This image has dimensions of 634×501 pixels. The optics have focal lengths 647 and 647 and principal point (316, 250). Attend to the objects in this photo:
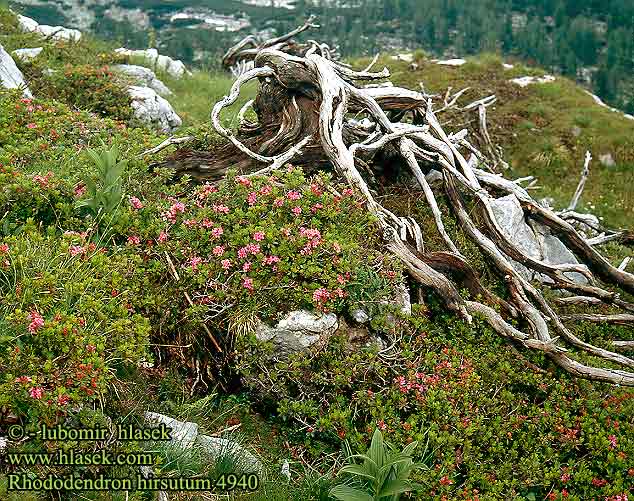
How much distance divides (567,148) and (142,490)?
1588 centimetres

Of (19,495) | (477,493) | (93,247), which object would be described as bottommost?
(477,493)

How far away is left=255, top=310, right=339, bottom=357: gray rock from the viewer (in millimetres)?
5328

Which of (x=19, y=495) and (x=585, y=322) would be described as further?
(x=585, y=322)

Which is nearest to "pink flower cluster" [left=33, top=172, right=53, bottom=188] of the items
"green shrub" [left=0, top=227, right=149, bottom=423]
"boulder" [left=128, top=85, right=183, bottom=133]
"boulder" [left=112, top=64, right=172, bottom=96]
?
"green shrub" [left=0, top=227, right=149, bottom=423]

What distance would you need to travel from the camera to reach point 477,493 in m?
4.76

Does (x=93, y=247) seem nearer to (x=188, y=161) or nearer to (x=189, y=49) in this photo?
(x=188, y=161)

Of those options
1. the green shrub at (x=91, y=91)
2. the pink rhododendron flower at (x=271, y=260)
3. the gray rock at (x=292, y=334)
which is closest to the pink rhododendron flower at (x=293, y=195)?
the pink rhododendron flower at (x=271, y=260)

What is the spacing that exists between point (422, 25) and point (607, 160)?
290ft

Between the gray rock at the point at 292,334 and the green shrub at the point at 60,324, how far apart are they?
0.98 meters

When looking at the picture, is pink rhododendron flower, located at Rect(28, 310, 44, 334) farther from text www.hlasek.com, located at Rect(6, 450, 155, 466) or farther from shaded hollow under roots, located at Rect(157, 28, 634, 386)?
shaded hollow under roots, located at Rect(157, 28, 634, 386)

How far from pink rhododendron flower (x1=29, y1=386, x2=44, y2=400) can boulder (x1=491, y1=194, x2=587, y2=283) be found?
4962 millimetres

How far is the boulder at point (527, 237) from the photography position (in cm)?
738

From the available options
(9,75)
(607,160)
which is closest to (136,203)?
(9,75)

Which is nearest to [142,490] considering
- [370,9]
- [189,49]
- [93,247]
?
[93,247]
